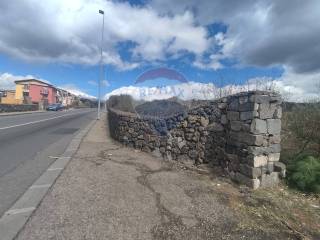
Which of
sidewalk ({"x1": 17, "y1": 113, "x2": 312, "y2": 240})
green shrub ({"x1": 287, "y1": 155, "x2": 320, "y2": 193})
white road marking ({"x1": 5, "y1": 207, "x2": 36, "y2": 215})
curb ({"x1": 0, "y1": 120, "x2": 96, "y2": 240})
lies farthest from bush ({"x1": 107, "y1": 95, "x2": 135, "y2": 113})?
white road marking ({"x1": 5, "y1": 207, "x2": 36, "y2": 215})

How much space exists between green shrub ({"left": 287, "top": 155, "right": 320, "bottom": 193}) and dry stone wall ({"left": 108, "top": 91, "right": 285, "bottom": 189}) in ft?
0.94

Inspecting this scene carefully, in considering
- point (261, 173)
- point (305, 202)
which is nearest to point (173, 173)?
point (261, 173)

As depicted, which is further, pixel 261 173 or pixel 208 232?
pixel 261 173

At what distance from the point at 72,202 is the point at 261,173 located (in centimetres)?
381

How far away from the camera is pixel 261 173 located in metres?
6.12

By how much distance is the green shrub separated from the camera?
241 inches

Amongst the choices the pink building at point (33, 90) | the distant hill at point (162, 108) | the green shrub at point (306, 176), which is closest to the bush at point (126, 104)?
the distant hill at point (162, 108)

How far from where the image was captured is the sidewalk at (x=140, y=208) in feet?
12.2

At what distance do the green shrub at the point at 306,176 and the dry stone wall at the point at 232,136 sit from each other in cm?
29

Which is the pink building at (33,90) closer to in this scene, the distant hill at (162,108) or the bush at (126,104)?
the bush at (126,104)

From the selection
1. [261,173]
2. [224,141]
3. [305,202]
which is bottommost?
[305,202]

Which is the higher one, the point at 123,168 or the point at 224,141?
the point at 224,141

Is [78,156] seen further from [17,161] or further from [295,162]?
[295,162]

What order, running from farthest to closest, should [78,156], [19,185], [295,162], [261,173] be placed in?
[78,156], [295,162], [261,173], [19,185]
